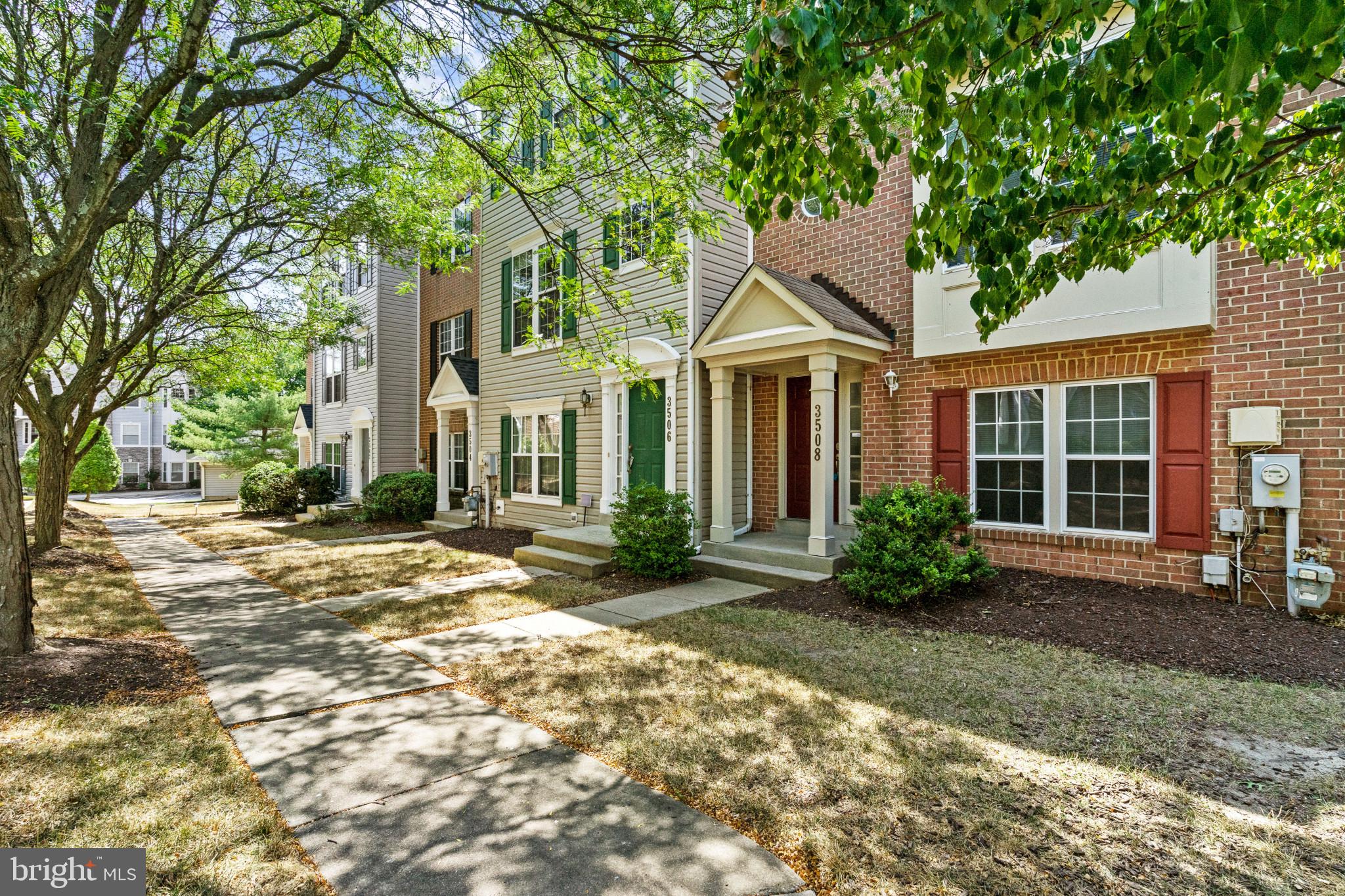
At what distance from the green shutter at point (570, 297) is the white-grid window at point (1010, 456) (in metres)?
5.20

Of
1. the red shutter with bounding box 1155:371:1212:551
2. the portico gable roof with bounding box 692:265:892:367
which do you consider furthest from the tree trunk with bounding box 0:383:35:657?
the red shutter with bounding box 1155:371:1212:551

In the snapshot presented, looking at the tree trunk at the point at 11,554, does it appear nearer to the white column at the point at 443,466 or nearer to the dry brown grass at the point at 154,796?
the dry brown grass at the point at 154,796

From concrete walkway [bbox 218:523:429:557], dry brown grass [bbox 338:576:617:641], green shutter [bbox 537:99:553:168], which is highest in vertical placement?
green shutter [bbox 537:99:553:168]

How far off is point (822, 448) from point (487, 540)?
716cm

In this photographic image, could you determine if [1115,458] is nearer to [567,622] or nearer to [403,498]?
[567,622]

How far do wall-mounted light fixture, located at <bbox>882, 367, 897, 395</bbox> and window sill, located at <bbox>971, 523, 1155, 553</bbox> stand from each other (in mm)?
2019

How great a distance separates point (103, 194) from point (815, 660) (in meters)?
6.26

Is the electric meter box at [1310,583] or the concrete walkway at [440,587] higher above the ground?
the electric meter box at [1310,583]

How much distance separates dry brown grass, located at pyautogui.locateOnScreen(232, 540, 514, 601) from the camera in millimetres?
8273

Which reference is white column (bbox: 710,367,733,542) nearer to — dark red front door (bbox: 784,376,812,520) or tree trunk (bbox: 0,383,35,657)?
dark red front door (bbox: 784,376,812,520)

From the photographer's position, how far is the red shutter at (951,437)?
7.80 meters

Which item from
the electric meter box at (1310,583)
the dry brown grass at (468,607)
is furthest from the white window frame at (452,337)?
the electric meter box at (1310,583)

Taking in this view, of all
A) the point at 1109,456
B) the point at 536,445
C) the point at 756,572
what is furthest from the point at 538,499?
the point at 1109,456

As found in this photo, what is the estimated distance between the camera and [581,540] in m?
9.41
